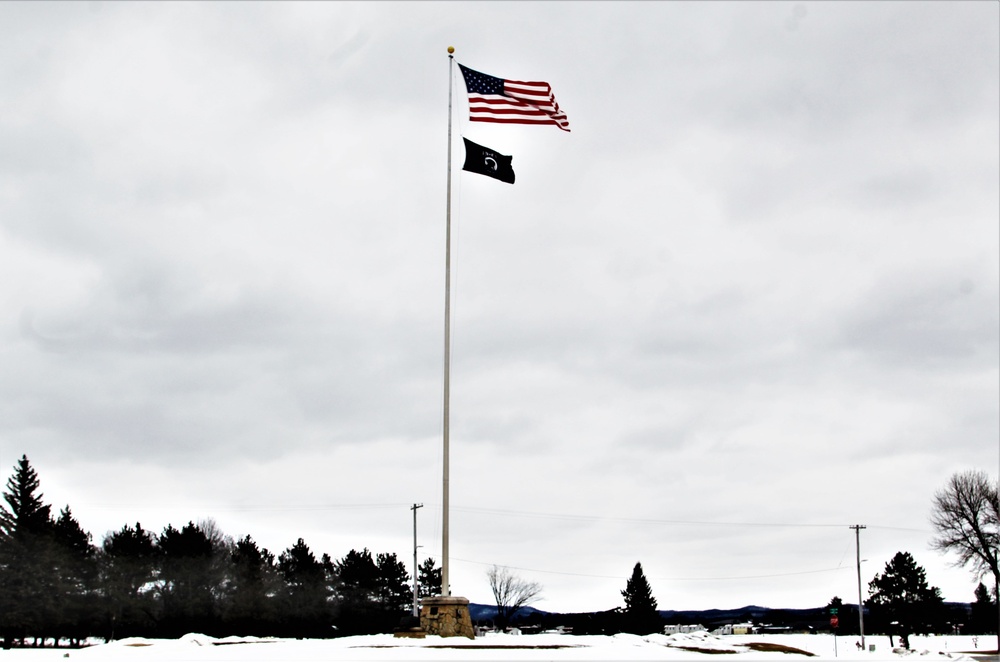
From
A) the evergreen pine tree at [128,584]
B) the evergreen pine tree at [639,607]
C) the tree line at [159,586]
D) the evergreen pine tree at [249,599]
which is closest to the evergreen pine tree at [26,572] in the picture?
the tree line at [159,586]

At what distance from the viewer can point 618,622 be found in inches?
3772

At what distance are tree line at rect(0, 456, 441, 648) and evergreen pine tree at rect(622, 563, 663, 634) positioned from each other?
24224 mm

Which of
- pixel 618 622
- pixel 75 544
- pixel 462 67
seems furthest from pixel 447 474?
pixel 618 622

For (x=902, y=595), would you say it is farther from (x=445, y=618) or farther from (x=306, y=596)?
(x=445, y=618)

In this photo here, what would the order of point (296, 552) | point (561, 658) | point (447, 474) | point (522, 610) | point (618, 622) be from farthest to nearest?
point (522, 610) → point (618, 622) → point (296, 552) → point (447, 474) → point (561, 658)

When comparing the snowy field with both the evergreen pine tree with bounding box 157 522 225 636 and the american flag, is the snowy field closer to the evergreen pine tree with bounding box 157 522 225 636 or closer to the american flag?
the american flag

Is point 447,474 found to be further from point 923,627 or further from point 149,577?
point 923,627

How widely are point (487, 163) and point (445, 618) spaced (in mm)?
12580

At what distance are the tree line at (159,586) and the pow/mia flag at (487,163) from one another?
139ft

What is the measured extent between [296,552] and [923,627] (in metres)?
64.3

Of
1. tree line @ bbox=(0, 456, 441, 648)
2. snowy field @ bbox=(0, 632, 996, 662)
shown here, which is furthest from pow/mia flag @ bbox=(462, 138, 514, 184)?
tree line @ bbox=(0, 456, 441, 648)

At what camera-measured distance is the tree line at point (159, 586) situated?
6138 cm

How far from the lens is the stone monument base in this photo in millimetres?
26281

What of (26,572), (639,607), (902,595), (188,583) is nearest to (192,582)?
(188,583)
